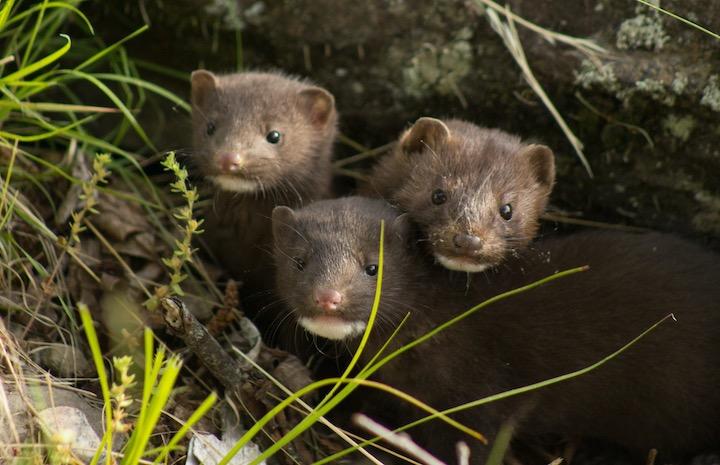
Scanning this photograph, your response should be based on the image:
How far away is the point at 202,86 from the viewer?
552 cm

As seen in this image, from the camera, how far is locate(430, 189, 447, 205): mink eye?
471 cm

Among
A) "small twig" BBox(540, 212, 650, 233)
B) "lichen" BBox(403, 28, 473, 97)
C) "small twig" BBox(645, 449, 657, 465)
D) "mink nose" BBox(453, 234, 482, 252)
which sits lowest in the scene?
"small twig" BBox(645, 449, 657, 465)

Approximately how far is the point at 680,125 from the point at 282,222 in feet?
7.80

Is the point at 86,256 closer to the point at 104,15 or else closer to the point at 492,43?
the point at 104,15

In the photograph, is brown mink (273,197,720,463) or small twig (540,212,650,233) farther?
small twig (540,212,650,233)

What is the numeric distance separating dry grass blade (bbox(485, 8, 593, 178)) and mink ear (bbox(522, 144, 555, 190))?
0.22 m

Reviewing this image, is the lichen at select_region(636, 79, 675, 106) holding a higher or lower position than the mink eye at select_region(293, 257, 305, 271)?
higher

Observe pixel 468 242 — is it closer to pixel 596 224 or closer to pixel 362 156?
A: pixel 596 224

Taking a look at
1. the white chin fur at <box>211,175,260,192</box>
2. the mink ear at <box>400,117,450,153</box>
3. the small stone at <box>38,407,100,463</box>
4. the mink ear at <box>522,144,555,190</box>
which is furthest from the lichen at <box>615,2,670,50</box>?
the small stone at <box>38,407,100,463</box>

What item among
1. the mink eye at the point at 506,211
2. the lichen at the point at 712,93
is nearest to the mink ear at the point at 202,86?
the mink eye at the point at 506,211

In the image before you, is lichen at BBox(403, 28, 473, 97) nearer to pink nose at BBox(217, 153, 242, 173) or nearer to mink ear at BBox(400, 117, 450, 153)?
mink ear at BBox(400, 117, 450, 153)

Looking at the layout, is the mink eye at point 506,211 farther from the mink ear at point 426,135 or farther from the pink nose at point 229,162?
the pink nose at point 229,162

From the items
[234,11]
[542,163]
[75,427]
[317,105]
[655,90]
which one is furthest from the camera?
[234,11]

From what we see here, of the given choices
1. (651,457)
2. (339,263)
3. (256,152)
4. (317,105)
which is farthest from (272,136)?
(651,457)
